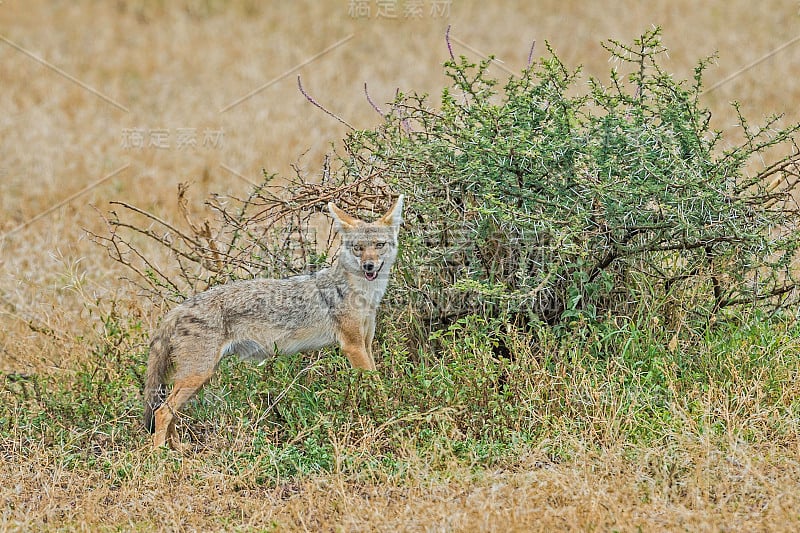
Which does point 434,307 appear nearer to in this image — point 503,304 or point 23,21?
point 503,304

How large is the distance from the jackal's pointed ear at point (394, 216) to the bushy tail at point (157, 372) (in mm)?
1354

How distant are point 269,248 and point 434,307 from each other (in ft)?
3.99

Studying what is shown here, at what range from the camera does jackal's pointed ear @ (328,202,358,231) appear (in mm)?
6039

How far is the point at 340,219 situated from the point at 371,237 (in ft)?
0.67

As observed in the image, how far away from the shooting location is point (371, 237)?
6.05 metres

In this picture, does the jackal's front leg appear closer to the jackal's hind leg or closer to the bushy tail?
the jackal's hind leg

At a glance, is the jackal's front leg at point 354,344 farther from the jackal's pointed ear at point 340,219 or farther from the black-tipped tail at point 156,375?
the black-tipped tail at point 156,375

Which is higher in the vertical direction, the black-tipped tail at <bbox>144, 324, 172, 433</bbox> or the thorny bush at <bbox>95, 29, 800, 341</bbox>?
the thorny bush at <bbox>95, 29, 800, 341</bbox>

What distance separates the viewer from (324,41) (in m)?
16.3

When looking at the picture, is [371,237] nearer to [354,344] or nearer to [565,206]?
[354,344]

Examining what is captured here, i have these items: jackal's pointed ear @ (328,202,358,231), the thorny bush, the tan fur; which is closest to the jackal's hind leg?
the tan fur

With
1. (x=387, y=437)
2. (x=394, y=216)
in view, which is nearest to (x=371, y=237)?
(x=394, y=216)

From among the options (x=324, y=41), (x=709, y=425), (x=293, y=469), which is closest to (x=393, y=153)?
(x=293, y=469)

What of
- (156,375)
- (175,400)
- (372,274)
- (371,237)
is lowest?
(175,400)
